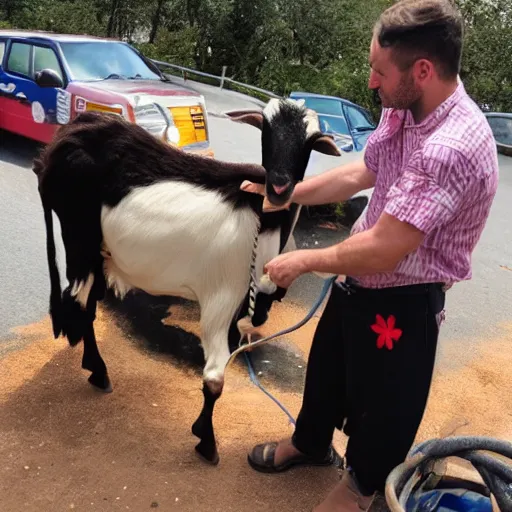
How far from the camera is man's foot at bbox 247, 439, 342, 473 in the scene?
3.01 m

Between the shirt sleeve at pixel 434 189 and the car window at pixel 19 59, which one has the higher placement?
the shirt sleeve at pixel 434 189

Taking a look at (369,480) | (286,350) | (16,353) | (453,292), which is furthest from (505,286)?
(16,353)

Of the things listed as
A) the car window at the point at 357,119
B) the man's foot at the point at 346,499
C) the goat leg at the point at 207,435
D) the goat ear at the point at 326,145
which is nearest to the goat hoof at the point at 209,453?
the goat leg at the point at 207,435

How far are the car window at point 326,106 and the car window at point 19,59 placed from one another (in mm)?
3602

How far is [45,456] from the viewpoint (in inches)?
114

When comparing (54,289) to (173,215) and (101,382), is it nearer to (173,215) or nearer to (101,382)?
(101,382)

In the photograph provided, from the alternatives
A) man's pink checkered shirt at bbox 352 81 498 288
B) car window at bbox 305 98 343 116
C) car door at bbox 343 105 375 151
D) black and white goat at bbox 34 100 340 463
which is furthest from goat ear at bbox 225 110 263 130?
car window at bbox 305 98 343 116

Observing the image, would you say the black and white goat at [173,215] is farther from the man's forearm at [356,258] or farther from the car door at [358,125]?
the car door at [358,125]

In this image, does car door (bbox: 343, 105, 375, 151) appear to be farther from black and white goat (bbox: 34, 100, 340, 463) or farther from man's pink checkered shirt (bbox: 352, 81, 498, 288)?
man's pink checkered shirt (bbox: 352, 81, 498, 288)

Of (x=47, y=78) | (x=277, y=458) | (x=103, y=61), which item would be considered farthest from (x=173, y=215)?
(x=103, y=61)

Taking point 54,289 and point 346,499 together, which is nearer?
point 346,499

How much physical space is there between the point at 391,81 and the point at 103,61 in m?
6.11

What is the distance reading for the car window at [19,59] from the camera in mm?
7547

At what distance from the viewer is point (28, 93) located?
7344 mm
